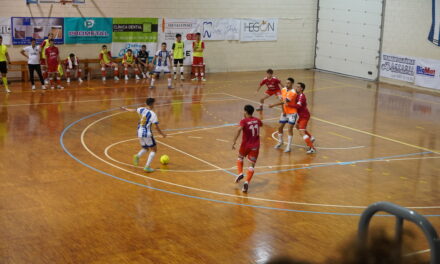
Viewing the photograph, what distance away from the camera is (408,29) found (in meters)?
30.1

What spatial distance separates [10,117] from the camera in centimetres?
2052

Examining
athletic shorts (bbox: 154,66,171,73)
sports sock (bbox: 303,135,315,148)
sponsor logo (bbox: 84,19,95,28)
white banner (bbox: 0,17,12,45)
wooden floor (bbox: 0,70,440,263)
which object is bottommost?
wooden floor (bbox: 0,70,440,263)

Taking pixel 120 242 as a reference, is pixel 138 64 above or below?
above

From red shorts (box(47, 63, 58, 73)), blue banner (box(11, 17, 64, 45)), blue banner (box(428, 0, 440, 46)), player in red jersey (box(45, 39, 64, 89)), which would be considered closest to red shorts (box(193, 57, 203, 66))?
blue banner (box(11, 17, 64, 45))

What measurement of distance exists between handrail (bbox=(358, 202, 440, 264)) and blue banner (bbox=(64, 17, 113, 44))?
26.1m

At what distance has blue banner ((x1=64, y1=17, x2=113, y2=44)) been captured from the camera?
2883 centimetres

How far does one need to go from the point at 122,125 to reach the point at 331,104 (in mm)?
9436

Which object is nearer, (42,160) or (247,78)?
(42,160)

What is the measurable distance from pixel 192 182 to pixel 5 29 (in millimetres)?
16770

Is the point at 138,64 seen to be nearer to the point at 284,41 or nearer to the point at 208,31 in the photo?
the point at 208,31

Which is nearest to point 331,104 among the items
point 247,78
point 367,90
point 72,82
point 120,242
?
point 367,90

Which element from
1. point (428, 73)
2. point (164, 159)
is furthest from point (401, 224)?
point (428, 73)

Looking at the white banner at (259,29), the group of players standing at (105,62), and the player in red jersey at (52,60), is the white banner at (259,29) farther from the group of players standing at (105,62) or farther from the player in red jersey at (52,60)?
the player in red jersey at (52,60)

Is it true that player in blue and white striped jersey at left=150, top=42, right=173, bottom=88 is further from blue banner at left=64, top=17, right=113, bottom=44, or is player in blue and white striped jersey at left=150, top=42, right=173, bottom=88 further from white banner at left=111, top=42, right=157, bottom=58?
blue banner at left=64, top=17, right=113, bottom=44
